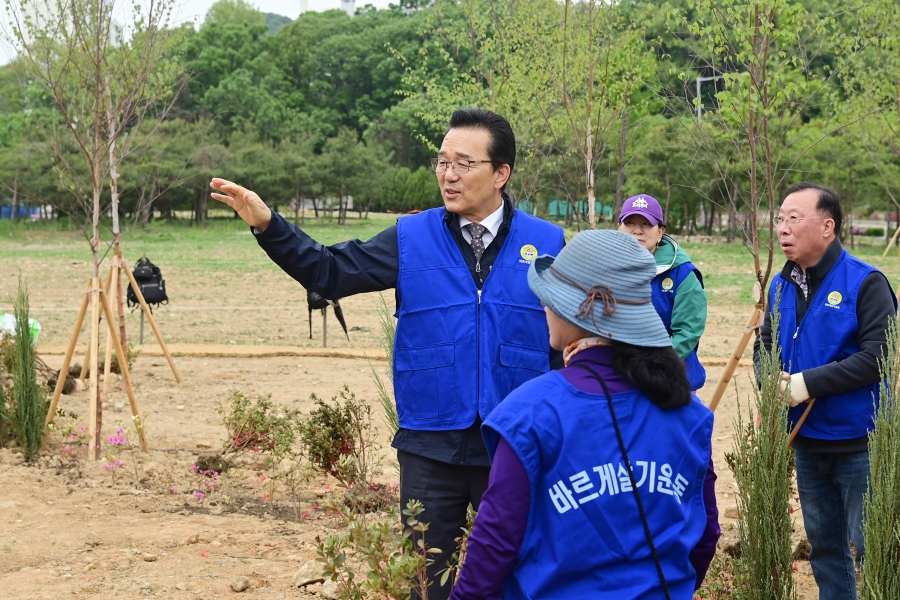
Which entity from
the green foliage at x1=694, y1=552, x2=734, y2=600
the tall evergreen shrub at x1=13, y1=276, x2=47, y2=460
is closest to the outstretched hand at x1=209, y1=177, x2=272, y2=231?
the green foliage at x1=694, y1=552, x2=734, y2=600

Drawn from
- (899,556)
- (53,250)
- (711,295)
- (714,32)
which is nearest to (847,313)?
(899,556)

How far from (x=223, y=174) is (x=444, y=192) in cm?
4614

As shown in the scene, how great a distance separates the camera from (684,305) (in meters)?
4.29

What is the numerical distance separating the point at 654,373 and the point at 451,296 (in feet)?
3.53

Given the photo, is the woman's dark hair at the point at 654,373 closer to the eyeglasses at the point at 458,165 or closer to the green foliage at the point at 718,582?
the eyeglasses at the point at 458,165

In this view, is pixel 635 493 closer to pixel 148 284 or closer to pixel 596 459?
pixel 596 459

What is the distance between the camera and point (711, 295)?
17.9 metres

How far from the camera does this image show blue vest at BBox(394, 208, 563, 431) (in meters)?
2.84

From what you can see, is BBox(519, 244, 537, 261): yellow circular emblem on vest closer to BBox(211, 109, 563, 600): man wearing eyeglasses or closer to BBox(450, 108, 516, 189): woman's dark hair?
BBox(211, 109, 563, 600): man wearing eyeglasses

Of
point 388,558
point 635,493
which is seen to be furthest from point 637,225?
point 635,493

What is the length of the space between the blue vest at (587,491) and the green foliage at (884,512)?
50.0 inches

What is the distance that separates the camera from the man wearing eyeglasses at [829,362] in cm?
340

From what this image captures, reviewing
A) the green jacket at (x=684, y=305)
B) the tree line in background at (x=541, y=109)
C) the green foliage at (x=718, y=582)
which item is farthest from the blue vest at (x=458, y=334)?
the tree line in background at (x=541, y=109)

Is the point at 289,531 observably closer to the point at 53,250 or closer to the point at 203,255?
the point at 203,255
